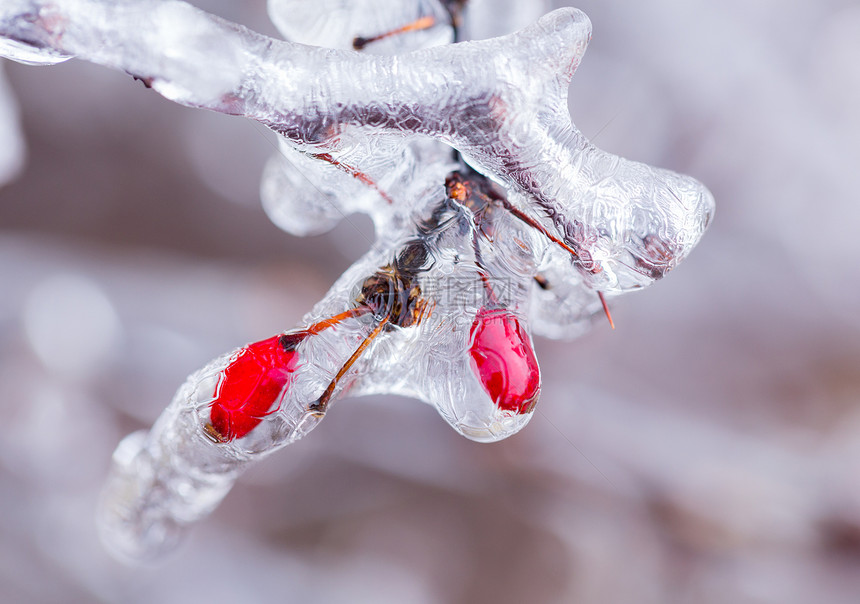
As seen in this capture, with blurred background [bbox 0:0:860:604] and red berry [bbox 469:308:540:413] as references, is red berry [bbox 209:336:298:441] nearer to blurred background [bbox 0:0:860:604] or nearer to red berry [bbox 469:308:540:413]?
red berry [bbox 469:308:540:413]

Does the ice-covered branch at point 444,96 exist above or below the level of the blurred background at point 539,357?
above

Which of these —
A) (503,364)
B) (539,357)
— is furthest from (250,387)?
(539,357)

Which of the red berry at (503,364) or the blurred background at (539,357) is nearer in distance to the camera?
the red berry at (503,364)

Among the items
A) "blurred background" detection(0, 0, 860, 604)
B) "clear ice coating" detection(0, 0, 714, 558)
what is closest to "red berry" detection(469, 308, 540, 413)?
"clear ice coating" detection(0, 0, 714, 558)

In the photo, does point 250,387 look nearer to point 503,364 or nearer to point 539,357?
point 503,364

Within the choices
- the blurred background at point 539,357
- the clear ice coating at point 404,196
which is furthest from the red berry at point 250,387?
the blurred background at point 539,357

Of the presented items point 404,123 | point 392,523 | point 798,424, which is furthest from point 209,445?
point 798,424

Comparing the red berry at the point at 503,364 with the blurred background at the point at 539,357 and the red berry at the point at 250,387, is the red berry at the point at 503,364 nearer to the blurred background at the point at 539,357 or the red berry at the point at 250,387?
the red berry at the point at 250,387
